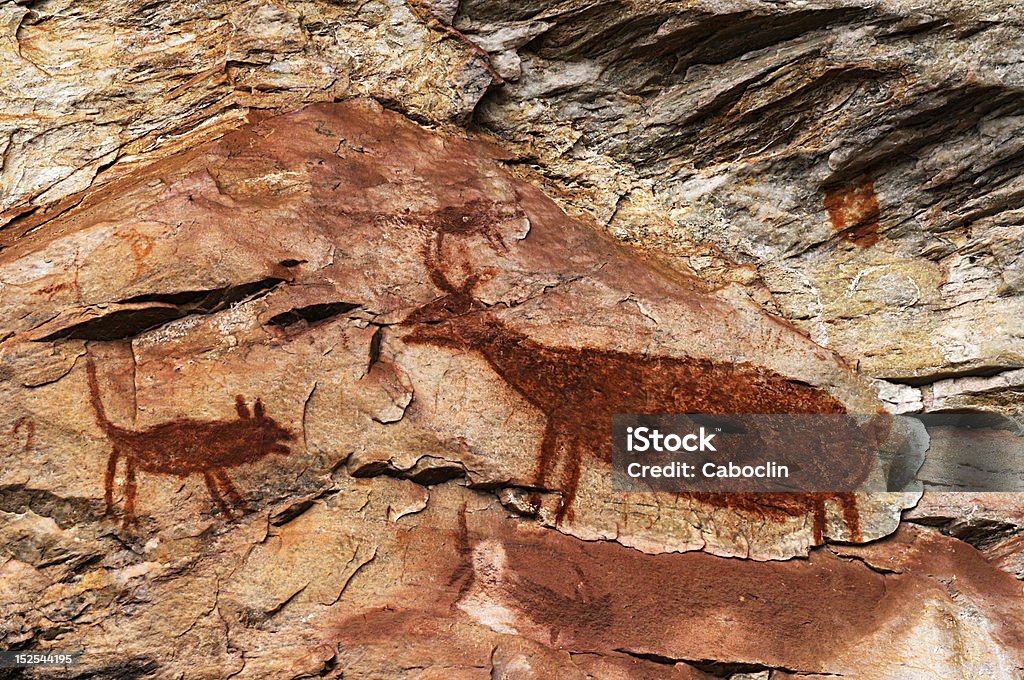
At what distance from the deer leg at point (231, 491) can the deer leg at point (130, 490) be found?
45 centimetres

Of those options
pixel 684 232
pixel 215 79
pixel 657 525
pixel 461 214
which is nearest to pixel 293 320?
pixel 461 214

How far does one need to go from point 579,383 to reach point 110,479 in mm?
2987

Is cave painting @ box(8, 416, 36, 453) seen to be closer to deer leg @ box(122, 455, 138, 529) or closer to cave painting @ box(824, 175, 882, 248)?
deer leg @ box(122, 455, 138, 529)

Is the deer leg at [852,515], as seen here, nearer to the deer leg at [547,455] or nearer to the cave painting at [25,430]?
the deer leg at [547,455]

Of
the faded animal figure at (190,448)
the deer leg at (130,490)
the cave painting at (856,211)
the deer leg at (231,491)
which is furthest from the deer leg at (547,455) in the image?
the cave painting at (856,211)

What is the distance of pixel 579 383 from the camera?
566 centimetres

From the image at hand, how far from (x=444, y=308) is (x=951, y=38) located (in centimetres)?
411

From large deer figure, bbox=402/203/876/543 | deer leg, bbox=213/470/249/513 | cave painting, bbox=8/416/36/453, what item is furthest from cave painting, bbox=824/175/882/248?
cave painting, bbox=8/416/36/453

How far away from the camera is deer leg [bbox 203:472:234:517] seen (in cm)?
485

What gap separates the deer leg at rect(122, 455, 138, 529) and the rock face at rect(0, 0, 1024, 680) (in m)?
0.02

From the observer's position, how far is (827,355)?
630 cm

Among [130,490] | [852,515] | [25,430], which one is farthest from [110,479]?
[852,515]

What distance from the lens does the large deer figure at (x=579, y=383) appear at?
553cm

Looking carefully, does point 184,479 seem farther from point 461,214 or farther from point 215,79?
point 215,79
